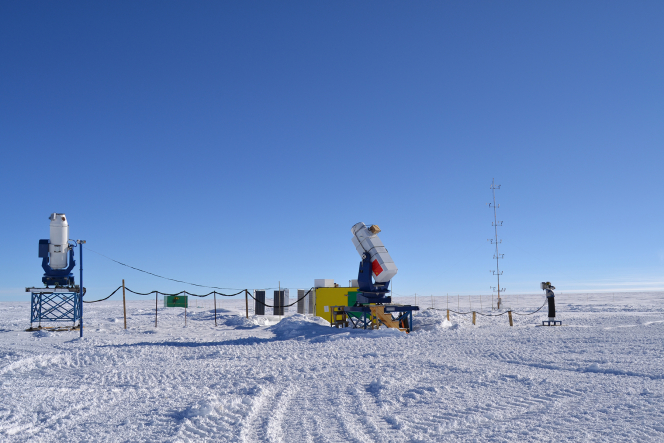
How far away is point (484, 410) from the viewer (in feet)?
17.6

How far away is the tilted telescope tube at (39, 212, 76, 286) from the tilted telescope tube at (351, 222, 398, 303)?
12686 mm

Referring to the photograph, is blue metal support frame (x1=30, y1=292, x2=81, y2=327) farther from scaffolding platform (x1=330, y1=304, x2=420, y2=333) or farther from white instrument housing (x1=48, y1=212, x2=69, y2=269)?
scaffolding platform (x1=330, y1=304, x2=420, y2=333)

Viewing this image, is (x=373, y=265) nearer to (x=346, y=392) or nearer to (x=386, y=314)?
(x=386, y=314)

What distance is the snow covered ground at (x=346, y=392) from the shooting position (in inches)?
185

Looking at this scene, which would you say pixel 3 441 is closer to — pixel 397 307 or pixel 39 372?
pixel 39 372

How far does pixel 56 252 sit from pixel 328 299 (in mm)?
12192

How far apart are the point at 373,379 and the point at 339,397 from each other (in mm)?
1244

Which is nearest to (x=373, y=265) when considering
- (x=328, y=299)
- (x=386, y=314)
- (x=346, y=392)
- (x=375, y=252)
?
(x=375, y=252)

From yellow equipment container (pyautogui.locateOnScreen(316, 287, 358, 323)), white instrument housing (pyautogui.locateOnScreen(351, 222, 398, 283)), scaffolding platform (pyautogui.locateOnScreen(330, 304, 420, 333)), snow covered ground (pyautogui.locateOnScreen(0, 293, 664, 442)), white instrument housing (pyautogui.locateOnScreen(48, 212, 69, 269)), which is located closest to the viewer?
snow covered ground (pyautogui.locateOnScreen(0, 293, 664, 442))

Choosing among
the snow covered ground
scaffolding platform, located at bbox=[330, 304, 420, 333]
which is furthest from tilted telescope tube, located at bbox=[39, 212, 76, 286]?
scaffolding platform, located at bbox=[330, 304, 420, 333]

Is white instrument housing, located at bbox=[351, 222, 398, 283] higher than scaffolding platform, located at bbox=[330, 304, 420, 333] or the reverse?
higher

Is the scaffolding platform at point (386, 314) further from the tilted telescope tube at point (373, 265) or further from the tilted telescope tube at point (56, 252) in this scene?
the tilted telescope tube at point (56, 252)

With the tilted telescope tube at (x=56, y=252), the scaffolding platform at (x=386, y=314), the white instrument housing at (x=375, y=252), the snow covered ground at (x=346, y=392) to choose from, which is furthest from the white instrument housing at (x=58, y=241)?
the white instrument housing at (x=375, y=252)

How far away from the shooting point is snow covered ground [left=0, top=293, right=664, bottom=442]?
4.71 metres
